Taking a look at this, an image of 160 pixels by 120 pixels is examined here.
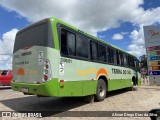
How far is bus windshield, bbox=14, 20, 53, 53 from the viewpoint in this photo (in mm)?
7188

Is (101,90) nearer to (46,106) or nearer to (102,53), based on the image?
(102,53)

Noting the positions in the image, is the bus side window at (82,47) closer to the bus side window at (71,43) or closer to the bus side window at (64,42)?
the bus side window at (71,43)

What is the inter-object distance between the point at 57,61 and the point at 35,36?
141cm

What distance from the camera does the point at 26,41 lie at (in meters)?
8.27

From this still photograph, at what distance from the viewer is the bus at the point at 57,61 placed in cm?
707

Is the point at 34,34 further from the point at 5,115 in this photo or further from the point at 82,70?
the point at 5,115

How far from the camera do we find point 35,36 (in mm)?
7773

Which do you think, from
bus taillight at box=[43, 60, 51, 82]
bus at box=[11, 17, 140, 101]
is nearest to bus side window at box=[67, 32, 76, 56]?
bus at box=[11, 17, 140, 101]

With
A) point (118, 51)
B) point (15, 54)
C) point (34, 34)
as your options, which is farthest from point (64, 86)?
point (118, 51)

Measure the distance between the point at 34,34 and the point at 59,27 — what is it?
1.05 meters

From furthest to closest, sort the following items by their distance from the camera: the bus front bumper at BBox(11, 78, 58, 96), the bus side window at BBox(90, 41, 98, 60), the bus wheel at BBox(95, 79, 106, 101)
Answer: the bus wheel at BBox(95, 79, 106, 101) < the bus side window at BBox(90, 41, 98, 60) < the bus front bumper at BBox(11, 78, 58, 96)

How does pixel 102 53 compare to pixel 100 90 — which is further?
pixel 102 53

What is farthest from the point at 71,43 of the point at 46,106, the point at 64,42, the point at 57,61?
the point at 46,106

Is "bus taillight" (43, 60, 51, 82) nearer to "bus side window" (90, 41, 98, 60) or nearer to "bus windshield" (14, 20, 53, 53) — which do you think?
"bus windshield" (14, 20, 53, 53)
